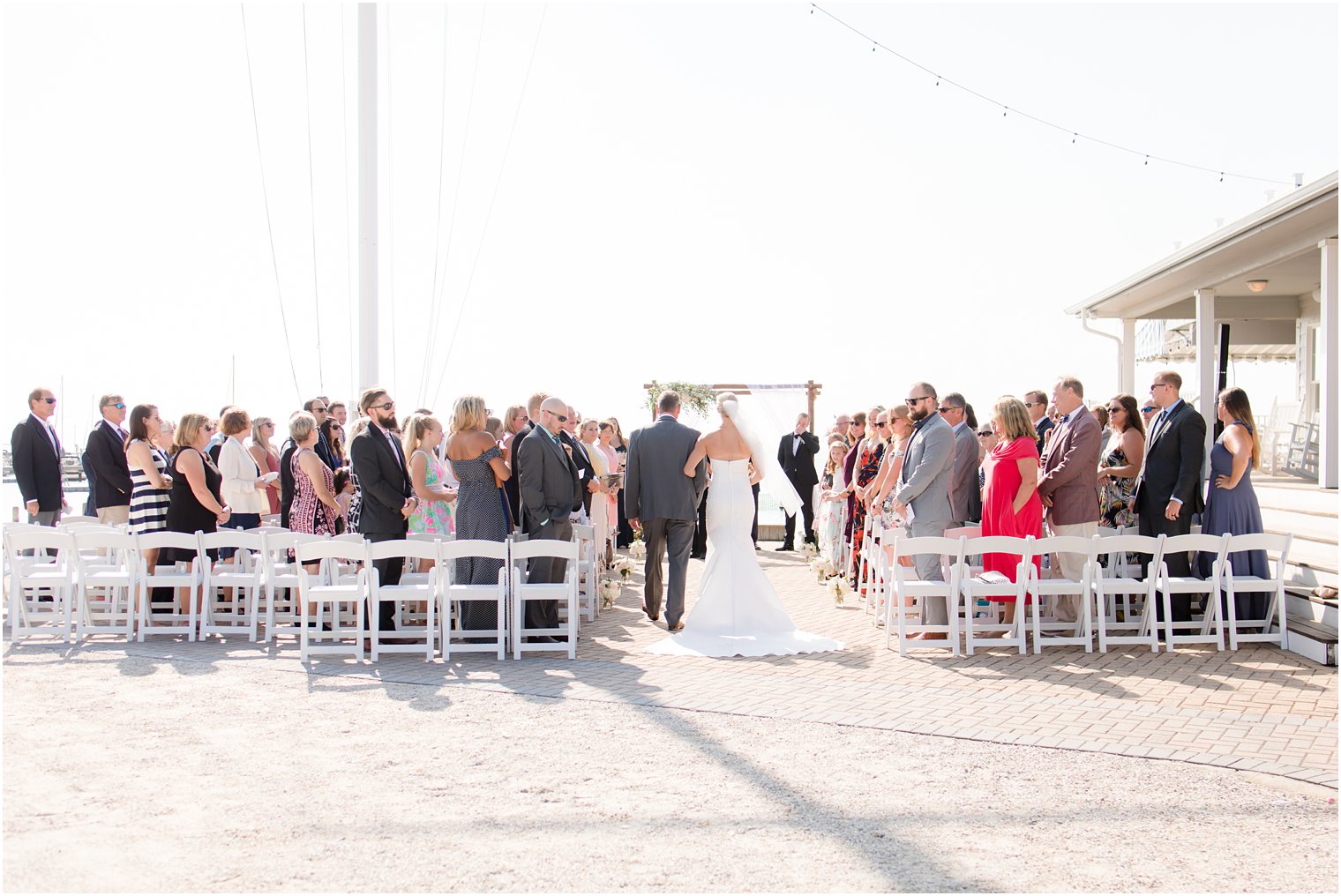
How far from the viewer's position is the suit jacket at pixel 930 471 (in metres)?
8.12

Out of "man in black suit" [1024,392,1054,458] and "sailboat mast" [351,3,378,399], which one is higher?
"sailboat mast" [351,3,378,399]

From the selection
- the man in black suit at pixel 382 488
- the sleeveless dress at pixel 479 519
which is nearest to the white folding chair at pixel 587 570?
the sleeveless dress at pixel 479 519

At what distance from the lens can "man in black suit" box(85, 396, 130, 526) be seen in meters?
9.47

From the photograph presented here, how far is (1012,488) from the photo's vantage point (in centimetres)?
819

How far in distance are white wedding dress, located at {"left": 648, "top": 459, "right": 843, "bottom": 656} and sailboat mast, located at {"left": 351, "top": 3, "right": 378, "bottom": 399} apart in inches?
226

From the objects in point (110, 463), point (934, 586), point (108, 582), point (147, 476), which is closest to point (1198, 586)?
point (934, 586)

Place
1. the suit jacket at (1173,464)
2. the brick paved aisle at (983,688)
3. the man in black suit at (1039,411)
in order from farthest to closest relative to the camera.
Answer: the man in black suit at (1039,411) < the suit jacket at (1173,464) < the brick paved aisle at (983,688)

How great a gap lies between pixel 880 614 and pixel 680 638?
1.98 meters

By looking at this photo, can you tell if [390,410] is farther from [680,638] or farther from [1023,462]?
[1023,462]

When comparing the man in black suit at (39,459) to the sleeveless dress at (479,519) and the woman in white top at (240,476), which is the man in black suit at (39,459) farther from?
the sleeveless dress at (479,519)

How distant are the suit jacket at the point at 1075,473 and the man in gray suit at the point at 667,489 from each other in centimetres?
282

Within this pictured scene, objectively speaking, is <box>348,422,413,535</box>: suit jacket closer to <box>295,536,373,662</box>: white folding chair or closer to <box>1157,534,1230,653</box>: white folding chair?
<box>295,536,373,662</box>: white folding chair

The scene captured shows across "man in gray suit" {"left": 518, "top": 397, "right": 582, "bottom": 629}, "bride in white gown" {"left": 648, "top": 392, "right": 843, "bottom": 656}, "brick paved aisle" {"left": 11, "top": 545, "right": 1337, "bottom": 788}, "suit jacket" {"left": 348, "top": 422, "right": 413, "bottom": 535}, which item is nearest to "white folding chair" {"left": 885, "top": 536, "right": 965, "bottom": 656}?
"brick paved aisle" {"left": 11, "top": 545, "right": 1337, "bottom": 788}

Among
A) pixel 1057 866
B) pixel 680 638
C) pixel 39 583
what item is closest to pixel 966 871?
pixel 1057 866
